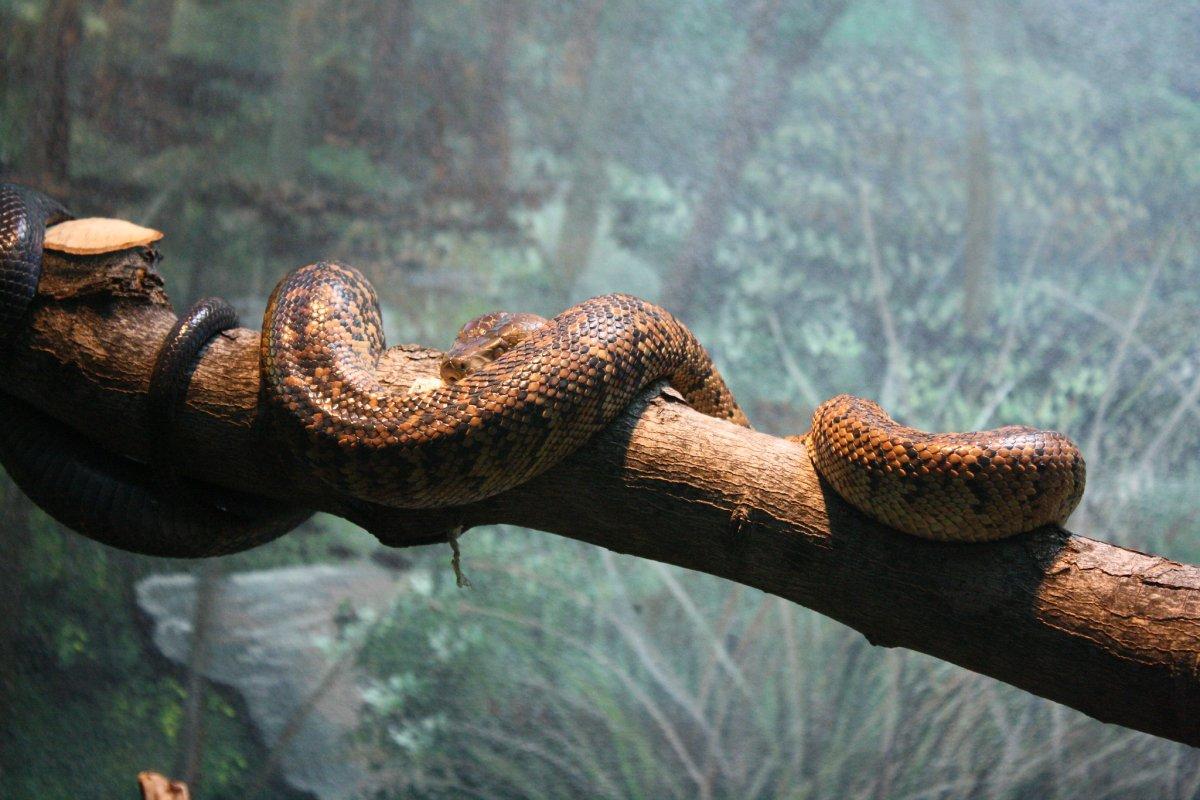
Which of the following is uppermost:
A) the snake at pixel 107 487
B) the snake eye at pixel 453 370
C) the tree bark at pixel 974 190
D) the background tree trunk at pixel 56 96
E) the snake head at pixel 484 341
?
the tree bark at pixel 974 190

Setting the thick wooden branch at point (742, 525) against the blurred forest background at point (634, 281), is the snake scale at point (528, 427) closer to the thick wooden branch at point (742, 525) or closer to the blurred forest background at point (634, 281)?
the thick wooden branch at point (742, 525)

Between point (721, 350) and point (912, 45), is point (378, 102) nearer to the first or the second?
point (721, 350)

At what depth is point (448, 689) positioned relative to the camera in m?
6.25

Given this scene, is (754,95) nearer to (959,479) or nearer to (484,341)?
(484,341)

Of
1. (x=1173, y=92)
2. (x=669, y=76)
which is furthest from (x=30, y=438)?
(x=1173, y=92)

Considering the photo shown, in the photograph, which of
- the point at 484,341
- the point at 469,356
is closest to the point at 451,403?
the point at 469,356

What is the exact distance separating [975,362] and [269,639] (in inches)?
227

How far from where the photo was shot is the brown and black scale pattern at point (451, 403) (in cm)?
229

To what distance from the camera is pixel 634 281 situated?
7.03 metres

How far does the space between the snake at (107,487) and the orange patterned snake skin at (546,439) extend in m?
0.63

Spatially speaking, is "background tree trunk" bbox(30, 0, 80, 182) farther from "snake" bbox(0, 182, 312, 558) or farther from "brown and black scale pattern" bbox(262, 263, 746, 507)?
"brown and black scale pattern" bbox(262, 263, 746, 507)

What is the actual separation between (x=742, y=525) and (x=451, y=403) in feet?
2.84

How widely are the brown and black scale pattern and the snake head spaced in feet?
0.67

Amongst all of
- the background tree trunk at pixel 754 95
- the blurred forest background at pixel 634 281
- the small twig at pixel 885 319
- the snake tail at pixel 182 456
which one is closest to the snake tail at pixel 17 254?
the snake tail at pixel 182 456
